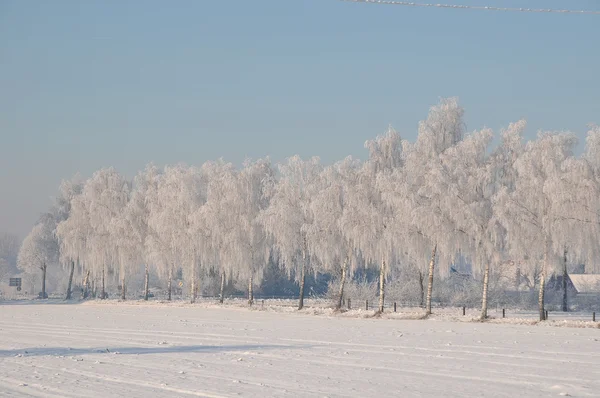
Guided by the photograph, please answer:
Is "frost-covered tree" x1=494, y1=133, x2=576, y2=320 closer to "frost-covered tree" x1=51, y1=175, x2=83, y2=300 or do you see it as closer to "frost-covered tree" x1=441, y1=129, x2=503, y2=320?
"frost-covered tree" x1=441, y1=129, x2=503, y2=320

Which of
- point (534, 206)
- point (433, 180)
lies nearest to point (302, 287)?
point (433, 180)

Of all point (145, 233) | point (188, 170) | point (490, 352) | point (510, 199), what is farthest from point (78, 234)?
point (490, 352)

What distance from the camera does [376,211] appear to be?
1722 inches

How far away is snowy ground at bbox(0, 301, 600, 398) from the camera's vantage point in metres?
15.1

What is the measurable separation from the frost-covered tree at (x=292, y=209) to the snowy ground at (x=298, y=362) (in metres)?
15.4

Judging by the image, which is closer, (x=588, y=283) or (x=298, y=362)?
(x=298, y=362)

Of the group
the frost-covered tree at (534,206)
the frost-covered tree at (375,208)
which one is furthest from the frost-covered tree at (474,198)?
→ the frost-covered tree at (375,208)

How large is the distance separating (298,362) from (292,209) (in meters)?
29.3

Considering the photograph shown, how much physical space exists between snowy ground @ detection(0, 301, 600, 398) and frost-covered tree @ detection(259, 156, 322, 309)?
50.6 feet

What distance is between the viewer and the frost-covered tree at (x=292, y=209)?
1909 inches

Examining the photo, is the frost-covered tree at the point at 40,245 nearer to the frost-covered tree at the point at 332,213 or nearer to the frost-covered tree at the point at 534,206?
the frost-covered tree at the point at 332,213

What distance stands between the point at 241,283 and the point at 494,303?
85.8ft

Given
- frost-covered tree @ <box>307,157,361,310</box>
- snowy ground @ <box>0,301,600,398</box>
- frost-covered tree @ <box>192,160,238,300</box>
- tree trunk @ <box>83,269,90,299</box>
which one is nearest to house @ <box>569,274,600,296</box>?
frost-covered tree @ <box>307,157,361,310</box>

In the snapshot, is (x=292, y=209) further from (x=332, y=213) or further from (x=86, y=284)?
(x=86, y=284)
